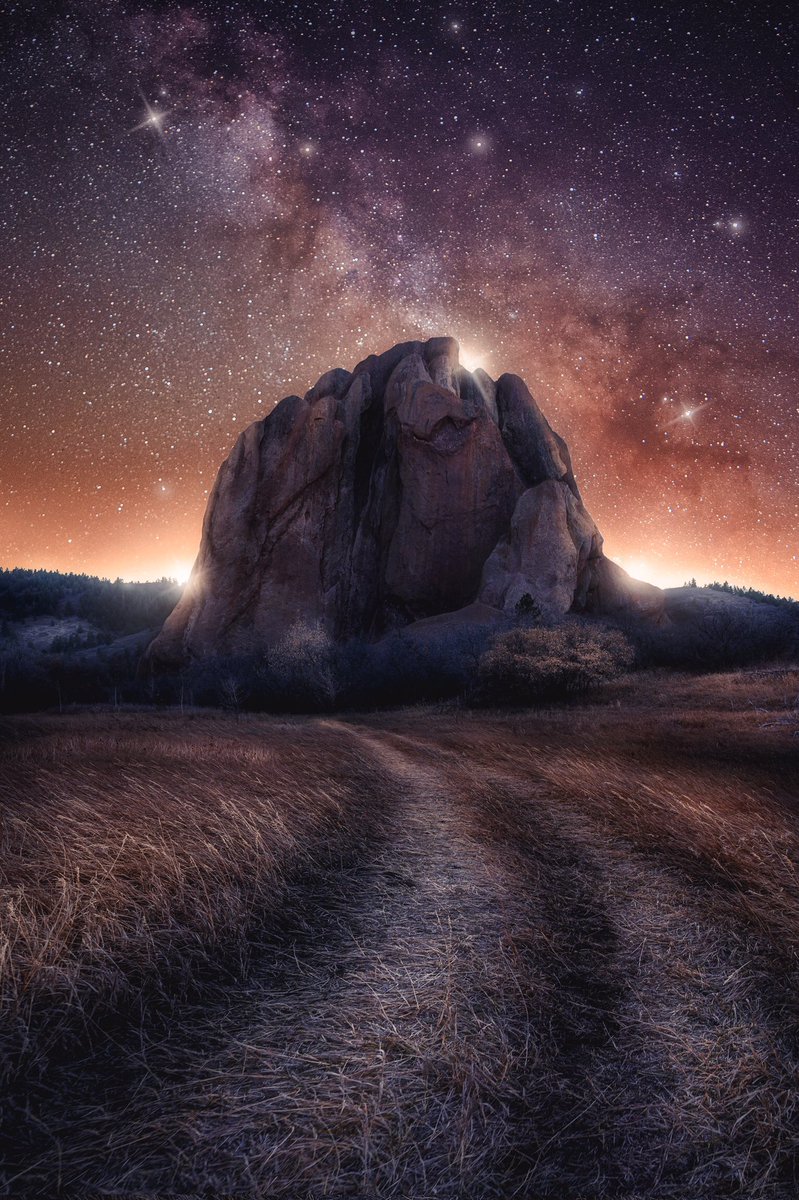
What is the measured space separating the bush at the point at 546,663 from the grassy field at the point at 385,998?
75.0 feet

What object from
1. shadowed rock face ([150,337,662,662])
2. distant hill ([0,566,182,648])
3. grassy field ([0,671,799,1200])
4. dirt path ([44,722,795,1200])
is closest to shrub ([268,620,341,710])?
shadowed rock face ([150,337,662,662])

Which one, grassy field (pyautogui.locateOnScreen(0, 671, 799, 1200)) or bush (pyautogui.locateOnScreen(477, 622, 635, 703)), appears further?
bush (pyautogui.locateOnScreen(477, 622, 635, 703))

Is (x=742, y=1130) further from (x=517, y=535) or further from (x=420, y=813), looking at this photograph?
(x=517, y=535)

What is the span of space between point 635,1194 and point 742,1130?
62 cm

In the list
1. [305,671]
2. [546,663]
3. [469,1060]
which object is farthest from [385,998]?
[305,671]

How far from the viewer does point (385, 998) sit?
2822 mm

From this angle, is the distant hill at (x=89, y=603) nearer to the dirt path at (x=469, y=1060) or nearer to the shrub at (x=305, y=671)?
the shrub at (x=305, y=671)

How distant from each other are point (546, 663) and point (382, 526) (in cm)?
3388

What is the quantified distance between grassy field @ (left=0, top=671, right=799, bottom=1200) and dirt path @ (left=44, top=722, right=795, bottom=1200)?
1 cm

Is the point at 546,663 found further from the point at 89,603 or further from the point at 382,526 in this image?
the point at 89,603

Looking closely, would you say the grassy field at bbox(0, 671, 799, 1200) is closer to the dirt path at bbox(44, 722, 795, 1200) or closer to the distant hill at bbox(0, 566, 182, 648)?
the dirt path at bbox(44, 722, 795, 1200)

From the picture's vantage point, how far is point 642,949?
348 cm

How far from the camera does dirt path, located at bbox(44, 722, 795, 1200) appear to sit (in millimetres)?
1786

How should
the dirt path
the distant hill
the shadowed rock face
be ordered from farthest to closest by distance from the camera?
the distant hill, the shadowed rock face, the dirt path
